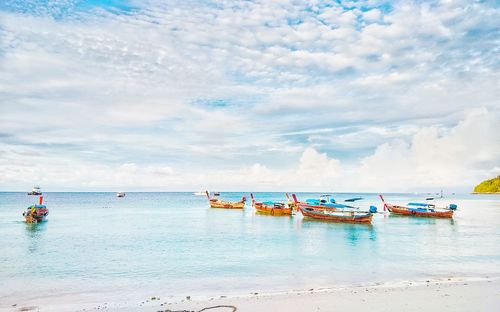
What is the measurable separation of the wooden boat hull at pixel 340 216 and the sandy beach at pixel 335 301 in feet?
116

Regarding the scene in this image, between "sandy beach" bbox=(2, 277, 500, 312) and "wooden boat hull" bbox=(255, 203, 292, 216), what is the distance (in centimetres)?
4808

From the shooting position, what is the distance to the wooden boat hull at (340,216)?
51.8m

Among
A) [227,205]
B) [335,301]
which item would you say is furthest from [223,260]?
[227,205]

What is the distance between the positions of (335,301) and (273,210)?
53157mm

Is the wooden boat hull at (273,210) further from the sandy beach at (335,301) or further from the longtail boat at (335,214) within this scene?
the sandy beach at (335,301)

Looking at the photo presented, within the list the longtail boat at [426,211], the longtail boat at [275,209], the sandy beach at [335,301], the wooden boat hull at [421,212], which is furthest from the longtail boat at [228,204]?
the sandy beach at [335,301]

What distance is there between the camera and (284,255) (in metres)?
27.0

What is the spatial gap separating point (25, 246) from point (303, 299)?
91.2ft

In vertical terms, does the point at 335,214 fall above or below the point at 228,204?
below

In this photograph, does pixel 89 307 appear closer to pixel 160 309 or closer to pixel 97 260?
pixel 160 309

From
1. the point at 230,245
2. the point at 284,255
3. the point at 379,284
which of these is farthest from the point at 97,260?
the point at 379,284

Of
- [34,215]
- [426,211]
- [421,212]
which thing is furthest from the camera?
[421,212]

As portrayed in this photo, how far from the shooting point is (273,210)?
67.3 metres

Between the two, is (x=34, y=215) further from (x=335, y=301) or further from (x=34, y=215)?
(x=335, y=301)
